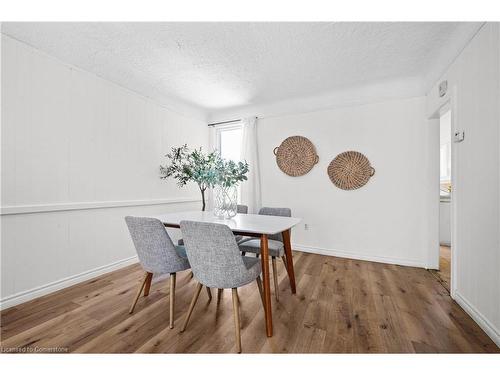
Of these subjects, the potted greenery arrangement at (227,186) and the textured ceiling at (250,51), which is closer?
the textured ceiling at (250,51)

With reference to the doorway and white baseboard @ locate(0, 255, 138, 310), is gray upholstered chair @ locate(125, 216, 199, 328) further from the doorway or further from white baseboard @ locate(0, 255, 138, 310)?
the doorway

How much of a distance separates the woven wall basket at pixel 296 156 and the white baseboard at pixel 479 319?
2.16m

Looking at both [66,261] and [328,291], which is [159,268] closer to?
[66,261]

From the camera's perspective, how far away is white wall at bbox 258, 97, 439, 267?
9.37 feet

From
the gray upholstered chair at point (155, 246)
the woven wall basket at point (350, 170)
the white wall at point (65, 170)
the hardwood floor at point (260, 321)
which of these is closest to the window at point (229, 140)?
the white wall at point (65, 170)

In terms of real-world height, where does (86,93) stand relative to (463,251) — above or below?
above

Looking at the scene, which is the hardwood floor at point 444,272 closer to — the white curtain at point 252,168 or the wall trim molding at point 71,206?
the white curtain at point 252,168

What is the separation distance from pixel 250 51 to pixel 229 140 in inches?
85.4

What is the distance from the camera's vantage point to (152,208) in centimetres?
322

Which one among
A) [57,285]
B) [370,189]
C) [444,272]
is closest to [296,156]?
[370,189]

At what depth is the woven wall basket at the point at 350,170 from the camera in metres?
3.09

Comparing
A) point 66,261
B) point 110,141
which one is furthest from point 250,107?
point 66,261

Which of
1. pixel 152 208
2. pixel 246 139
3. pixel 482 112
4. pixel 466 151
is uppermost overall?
pixel 246 139
